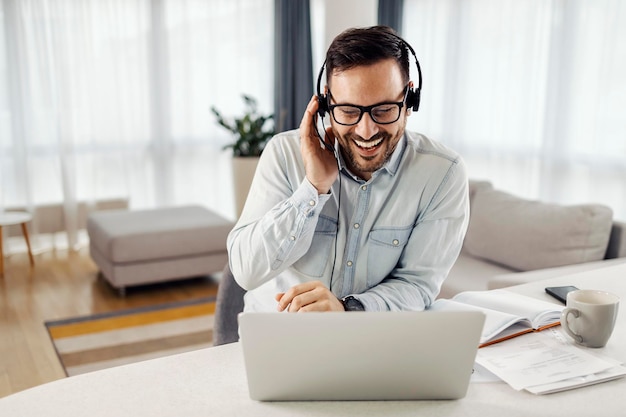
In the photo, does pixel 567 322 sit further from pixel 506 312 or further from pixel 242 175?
pixel 242 175

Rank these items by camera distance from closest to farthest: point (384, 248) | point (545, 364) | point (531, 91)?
point (545, 364) < point (384, 248) < point (531, 91)

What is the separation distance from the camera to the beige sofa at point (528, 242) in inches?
116

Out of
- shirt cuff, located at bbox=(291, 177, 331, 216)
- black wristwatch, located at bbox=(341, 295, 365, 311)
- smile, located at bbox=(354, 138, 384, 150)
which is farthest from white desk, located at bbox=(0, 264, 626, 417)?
smile, located at bbox=(354, 138, 384, 150)

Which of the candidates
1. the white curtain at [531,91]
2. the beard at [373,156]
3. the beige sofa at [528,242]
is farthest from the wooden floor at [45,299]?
the white curtain at [531,91]

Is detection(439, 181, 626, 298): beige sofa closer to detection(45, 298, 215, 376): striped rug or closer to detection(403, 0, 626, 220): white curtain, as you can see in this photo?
detection(403, 0, 626, 220): white curtain

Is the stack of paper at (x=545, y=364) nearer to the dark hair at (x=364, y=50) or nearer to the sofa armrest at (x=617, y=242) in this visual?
the dark hair at (x=364, y=50)

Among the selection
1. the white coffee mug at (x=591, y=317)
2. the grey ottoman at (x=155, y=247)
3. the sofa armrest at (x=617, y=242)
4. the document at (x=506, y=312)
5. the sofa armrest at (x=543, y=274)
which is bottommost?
the grey ottoman at (x=155, y=247)

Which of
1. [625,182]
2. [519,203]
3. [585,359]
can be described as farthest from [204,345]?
[625,182]

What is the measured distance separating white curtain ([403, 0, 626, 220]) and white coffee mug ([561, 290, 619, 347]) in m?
3.06

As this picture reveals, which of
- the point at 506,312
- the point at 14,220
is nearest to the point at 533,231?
the point at 506,312

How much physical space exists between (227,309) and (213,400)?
0.64m

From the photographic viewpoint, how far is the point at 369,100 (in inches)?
59.1

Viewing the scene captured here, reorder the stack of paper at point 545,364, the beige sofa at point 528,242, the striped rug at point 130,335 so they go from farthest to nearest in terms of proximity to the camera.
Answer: the striped rug at point 130,335 < the beige sofa at point 528,242 < the stack of paper at point 545,364

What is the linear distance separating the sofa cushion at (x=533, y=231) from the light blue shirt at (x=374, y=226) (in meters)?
1.47
